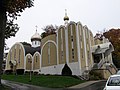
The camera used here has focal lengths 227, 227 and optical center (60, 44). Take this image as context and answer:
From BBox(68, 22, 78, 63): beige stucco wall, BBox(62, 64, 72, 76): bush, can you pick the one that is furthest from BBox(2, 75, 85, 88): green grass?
BBox(68, 22, 78, 63): beige stucco wall

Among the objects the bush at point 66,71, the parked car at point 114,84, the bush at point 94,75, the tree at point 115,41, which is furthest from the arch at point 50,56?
the parked car at point 114,84

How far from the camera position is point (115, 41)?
54.6 metres

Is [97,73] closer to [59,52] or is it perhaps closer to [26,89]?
[59,52]

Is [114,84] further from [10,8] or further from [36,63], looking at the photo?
[36,63]

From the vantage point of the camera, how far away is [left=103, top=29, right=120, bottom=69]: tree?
51.1 meters

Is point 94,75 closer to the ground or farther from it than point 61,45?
closer to the ground

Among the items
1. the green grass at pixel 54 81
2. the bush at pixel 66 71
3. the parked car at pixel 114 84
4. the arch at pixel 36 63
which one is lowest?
the green grass at pixel 54 81

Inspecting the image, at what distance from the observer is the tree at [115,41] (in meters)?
51.1

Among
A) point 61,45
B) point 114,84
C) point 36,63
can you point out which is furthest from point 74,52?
point 114,84

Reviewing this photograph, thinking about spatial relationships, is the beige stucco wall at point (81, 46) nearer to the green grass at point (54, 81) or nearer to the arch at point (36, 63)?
the green grass at point (54, 81)

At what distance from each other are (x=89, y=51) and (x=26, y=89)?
2095 centimetres

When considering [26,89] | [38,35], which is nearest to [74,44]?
[26,89]

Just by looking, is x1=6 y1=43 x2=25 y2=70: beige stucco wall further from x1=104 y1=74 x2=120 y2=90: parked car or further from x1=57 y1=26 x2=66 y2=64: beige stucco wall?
x1=104 y1=74 x2=120 y2=90: parked car

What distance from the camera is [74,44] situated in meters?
37.0
